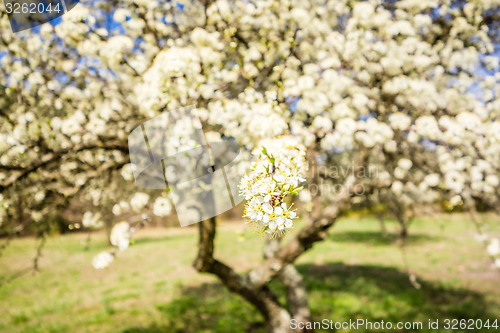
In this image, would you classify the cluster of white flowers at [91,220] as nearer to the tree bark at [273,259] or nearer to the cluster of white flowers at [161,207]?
the cluster of white flowers at [161,207]

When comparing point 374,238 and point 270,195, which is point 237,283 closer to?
point 270,195

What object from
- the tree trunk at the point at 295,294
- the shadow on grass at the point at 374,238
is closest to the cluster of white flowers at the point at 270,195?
the tree trunk at the point at 295,294

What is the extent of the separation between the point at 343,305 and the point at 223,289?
4070mm

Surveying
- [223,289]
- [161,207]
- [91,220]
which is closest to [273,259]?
[161,207]

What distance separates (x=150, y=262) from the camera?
50.2 ft

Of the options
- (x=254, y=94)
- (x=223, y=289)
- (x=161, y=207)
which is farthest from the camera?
(x=223, y=289)

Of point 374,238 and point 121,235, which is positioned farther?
point 374,238

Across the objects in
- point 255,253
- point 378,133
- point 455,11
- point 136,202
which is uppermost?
point 455,11

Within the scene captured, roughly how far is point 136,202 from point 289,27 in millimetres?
3915

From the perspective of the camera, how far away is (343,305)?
8.58m

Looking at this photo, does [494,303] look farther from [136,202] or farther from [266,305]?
[136,202]

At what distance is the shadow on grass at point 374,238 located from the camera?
18141 millimetres

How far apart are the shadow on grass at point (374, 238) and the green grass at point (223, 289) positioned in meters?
0.52

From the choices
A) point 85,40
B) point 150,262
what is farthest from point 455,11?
point 150,262
